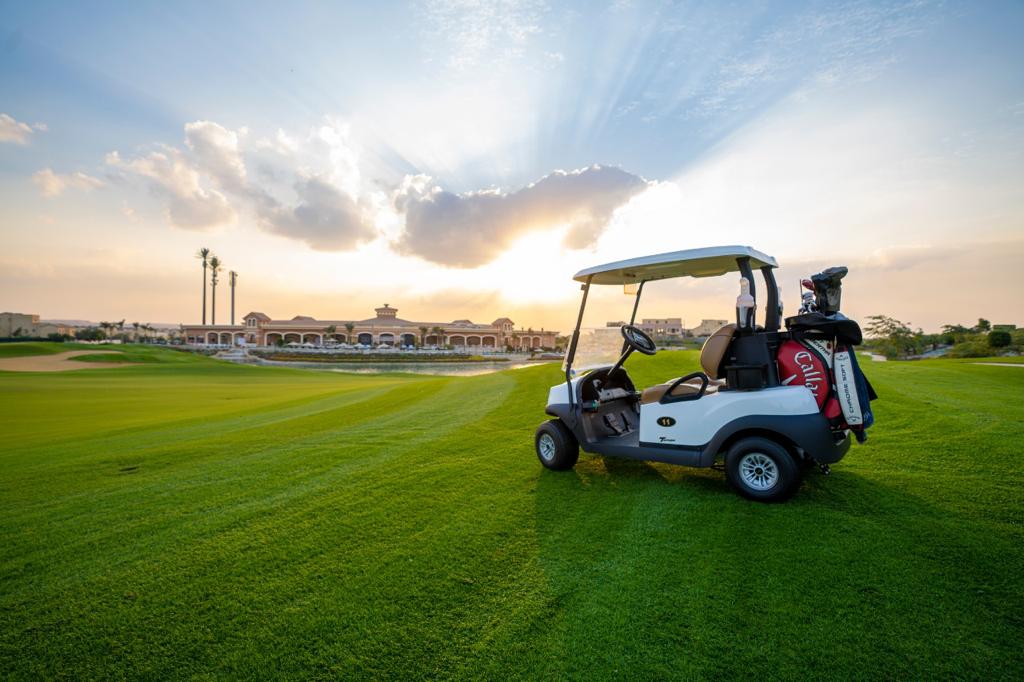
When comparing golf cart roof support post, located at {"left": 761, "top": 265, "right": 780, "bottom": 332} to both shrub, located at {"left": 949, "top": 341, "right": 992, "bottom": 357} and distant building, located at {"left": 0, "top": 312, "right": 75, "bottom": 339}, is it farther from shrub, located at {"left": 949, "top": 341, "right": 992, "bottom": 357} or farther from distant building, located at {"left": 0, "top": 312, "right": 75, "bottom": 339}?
distant building, located at {"left": 0, "top": 312, "right": 75, "bottom": 339}

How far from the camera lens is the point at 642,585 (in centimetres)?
270

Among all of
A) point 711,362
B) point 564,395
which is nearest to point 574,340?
point 564,395

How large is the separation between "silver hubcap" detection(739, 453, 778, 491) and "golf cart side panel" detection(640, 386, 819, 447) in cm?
34

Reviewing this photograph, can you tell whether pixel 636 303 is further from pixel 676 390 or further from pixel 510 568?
pixel 510 568

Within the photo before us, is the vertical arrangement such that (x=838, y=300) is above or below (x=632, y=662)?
above

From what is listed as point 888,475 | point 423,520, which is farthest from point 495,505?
point 888,475

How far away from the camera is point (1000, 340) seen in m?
21.8

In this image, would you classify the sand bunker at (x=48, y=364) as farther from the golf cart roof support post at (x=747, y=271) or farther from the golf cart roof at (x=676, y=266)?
the golf cart roof support post at (x=747, y=271)

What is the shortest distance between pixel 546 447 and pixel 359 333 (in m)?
A: 95.5

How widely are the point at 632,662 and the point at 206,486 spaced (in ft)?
14.6

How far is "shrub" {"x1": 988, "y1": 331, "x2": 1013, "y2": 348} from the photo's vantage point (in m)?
21.7

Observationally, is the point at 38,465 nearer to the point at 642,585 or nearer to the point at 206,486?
the point at 206,486

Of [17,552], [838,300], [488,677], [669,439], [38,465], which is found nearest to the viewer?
[488,677]

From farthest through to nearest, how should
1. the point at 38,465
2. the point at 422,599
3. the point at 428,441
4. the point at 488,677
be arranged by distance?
1. the point at 428,441
2. the point at 38,465
3. the point at 422,599
4. the point at 488,677
